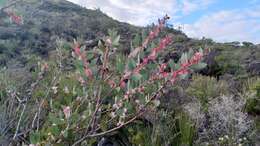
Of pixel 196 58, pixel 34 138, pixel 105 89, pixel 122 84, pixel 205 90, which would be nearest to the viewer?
pixel 196 58

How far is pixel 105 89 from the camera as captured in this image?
7.35 feet

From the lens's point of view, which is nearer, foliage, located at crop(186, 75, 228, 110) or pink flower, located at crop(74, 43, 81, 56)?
pink flower, located at crop(74, 43, 81, 56)

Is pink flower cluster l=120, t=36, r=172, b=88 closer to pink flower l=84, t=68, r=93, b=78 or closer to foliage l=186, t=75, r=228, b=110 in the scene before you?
pink flower l=84, t=68, r=93, b=78

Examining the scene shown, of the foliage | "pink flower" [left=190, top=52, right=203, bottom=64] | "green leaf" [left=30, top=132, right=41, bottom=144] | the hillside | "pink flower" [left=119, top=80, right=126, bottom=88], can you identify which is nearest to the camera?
"pink flower" [left=190, top=52, right=203, bottom=64]

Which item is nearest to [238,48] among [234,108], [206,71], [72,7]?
[206,71]

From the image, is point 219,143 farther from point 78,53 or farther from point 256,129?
point 78,53

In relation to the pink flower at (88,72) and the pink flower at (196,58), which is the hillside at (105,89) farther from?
the pink flower at (196,58)

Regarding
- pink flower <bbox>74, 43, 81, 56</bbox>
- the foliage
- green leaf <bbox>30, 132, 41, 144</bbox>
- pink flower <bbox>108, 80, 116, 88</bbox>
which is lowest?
the foliage

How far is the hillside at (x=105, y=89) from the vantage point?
2.84 m

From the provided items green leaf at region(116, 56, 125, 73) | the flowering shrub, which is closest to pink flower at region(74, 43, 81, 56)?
the flowering shrub

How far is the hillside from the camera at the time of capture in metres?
2.84

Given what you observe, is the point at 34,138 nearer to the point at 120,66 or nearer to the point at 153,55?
the point at 120,66

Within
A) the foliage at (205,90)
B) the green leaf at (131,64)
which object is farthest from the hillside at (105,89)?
the green leaf at (131,64)

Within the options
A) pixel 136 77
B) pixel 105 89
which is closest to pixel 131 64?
pixel 136 77
